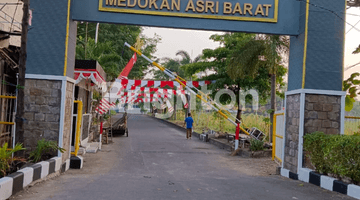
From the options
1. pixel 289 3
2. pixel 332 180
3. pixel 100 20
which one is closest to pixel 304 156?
pixel 332 180

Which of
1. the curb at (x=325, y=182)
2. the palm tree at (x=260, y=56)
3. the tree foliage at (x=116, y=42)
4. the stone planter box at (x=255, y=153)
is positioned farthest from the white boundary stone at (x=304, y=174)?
the tree foliage at (x=116, y=42)

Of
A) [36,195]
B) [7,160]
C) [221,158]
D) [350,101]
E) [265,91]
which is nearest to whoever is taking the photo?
[36,195]

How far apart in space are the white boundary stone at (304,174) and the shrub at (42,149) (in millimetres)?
5556

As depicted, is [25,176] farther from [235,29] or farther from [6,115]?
[235,29]

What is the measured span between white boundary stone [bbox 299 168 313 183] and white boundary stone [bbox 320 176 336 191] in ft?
2.05

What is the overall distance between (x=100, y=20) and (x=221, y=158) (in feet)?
22.6

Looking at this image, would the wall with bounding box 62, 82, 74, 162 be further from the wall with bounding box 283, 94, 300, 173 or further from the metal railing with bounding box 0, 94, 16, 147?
the wall with bounding box 283, 94, 300, 173

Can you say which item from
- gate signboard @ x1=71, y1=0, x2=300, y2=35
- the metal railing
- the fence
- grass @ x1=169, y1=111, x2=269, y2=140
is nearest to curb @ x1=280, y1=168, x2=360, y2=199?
the fence

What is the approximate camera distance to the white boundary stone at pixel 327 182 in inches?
281

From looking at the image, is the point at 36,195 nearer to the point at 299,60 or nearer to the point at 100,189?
the point at 100,189

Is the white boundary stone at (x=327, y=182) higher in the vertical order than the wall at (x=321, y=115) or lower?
lower

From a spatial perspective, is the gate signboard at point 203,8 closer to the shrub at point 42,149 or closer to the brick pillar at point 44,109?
the brick pillar at point 44,109

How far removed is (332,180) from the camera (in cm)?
712

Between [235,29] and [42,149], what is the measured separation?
5.40 metres
